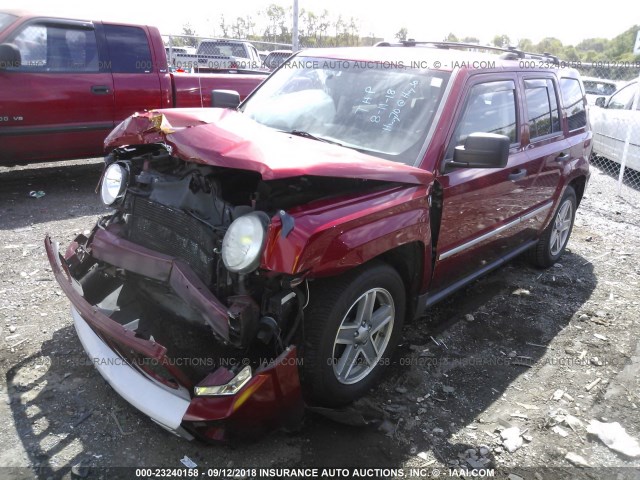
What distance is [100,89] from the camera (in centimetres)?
620

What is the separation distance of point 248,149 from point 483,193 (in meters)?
1.75

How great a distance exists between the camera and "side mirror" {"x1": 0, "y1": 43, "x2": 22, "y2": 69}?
533 cm

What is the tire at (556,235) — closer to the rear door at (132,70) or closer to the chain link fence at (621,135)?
the chain link fence at (621,135)

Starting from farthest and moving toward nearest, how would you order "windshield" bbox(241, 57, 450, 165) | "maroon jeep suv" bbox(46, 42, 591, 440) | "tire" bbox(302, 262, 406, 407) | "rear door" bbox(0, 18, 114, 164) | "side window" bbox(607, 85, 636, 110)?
"side window" bbox(607, 85, 636, 110), "rear door" bbox(0, 18, 114, 164), "windshield" bbox(241, 57, 450, 165), "tire" bbox(302, 262, 406, 407), "maroon jeep suv" bbox(46, 42, 591, 440)

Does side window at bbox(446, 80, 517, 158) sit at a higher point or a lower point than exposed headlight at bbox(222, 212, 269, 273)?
higher

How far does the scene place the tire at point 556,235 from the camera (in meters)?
4.84

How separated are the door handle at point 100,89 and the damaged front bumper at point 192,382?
4.44 m

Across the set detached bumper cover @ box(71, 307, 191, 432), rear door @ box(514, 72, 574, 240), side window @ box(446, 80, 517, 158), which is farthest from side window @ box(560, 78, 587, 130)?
detached bumper cover @ box(71, 307, 191, 432)

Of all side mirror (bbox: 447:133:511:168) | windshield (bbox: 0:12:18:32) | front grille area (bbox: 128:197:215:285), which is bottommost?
front grille area (bbox: 128:197:215:285)

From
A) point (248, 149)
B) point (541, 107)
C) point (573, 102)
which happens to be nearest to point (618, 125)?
point (573, 102)

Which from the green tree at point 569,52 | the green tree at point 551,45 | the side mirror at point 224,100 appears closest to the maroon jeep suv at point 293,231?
the side mirror at point 224,100

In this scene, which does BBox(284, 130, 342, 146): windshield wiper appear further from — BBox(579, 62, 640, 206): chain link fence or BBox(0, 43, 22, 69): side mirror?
BBox(579, 62, 640, 206): chain link fence

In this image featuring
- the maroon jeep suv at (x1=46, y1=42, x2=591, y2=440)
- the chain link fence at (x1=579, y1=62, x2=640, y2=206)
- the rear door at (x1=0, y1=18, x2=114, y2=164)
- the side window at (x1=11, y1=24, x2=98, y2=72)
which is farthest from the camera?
the chain link fence at (x1=579, y1=62, x2=640, y2=206)

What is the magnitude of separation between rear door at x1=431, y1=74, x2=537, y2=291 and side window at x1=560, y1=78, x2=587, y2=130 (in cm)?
110
